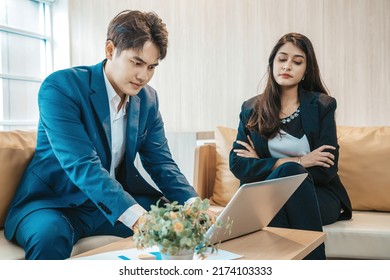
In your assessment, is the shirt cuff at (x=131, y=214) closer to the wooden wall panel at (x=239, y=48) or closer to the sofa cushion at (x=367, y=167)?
the sofa cushion at (x=367, y=167)

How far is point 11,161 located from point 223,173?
111cm

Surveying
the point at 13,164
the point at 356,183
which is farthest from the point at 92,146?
the point at 356,183

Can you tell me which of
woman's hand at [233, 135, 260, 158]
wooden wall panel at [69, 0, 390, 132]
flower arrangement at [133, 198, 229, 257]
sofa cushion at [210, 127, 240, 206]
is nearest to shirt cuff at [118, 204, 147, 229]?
flower arrangement at [133, 198, 229, 257]

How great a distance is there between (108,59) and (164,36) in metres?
0.25

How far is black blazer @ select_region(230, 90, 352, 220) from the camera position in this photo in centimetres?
233

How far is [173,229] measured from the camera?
1096mm

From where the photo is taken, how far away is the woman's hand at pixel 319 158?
227cm

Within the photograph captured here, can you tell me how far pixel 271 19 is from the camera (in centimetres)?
305

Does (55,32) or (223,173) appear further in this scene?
(55,32)

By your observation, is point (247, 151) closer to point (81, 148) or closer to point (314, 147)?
point (314, 147)

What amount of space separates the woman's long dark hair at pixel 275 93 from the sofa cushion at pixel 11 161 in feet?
3.42

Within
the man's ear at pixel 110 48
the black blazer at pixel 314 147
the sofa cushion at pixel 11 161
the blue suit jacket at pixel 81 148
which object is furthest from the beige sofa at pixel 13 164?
the black blazer at pixel 314 147

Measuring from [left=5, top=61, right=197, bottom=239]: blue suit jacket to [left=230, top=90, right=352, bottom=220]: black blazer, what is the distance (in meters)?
0.49

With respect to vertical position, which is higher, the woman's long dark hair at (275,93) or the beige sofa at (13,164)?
the woman's long dark hair at (275,93)
